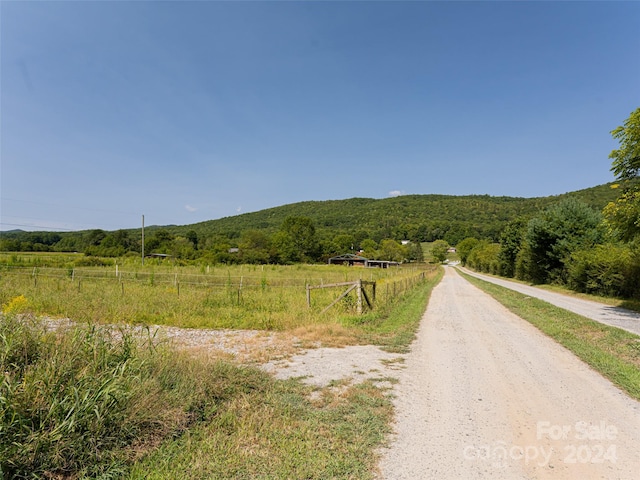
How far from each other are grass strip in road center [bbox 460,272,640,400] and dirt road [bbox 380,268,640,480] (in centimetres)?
30

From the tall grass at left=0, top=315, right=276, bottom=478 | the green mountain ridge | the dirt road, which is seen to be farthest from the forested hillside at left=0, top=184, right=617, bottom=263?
the tall grass at left=0, top=315, right=276, bottom=478

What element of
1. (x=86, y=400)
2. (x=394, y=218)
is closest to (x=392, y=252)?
(x=394, y=218)

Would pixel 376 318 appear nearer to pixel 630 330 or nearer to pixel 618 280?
pixel 630 330

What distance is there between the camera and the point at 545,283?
105 ft

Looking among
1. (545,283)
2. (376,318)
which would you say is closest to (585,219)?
(545,283)

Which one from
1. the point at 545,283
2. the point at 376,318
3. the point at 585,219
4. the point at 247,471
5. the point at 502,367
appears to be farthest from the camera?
the point at 545,283

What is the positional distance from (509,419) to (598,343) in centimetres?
636

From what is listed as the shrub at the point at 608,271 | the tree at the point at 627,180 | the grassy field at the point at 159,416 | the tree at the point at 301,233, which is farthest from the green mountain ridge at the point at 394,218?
the grassy field at the point at 159,416

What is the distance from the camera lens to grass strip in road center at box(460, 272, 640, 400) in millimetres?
6055

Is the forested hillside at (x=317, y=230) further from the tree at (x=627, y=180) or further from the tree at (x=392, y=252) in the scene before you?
the tree at (x=627, y=180)

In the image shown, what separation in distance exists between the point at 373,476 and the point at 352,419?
1.11 meters

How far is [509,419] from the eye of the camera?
4.28 m

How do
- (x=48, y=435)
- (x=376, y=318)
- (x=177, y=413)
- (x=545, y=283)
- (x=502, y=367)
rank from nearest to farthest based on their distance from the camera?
(x=48, y=435) → (x=177, y=413) → (x=502, y=367) → (x=376, y=318) → (x=545, y=283)

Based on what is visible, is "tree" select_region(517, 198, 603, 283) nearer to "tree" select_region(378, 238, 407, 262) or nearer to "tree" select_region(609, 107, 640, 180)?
"tree" select_region(609, 107, 640, 180)
